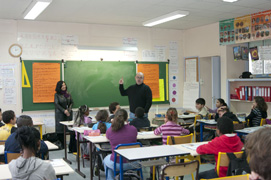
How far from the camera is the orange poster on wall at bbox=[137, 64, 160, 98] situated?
8.49m

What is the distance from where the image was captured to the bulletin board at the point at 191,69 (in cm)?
858

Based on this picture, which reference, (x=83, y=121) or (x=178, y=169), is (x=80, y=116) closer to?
(x=83, y=121)

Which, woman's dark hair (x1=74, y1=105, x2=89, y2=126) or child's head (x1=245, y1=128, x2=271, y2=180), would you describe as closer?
child's head (x1=245, y1=128, x2=271, y2=180)

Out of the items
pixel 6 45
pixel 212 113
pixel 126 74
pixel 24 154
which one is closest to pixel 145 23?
pixel 126 74

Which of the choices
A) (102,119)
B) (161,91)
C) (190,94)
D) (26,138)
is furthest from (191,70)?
(26,138)

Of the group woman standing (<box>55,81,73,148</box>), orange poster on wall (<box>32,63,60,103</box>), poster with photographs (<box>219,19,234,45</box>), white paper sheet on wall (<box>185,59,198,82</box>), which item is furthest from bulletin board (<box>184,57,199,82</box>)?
orange poster on wall (<box>32,63,60,103</box>)

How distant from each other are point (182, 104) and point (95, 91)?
2.63 metres

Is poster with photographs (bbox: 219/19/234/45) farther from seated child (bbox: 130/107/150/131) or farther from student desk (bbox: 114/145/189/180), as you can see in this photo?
student desk (bbox: 114/145/189/180)

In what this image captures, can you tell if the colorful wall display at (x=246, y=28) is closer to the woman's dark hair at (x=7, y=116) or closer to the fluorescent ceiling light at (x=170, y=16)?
the fluorescent ceiling light at (x=170, y=16)

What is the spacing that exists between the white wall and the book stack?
200cm

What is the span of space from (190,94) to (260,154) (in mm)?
7522

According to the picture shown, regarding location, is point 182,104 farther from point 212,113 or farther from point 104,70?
point 104,70

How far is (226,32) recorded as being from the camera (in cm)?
758

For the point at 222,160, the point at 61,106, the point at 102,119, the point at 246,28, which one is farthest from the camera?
the point at 61,106
